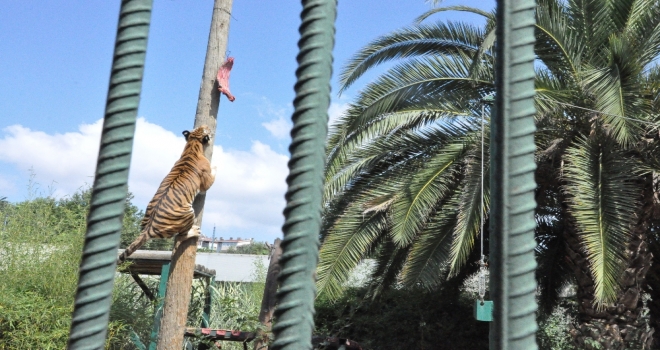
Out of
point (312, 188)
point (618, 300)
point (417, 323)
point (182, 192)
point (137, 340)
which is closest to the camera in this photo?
point (312, 188)

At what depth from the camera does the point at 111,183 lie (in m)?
1.24

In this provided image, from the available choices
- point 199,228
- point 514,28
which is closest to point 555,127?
point 199,228

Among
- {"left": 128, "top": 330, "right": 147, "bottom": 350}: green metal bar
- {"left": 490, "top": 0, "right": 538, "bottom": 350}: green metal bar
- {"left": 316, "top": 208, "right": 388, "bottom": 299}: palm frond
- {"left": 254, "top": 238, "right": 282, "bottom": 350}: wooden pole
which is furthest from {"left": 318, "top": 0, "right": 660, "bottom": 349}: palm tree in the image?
{"left": 490, "top": 0, "right": 538, "bottom": 350}: green metal bar

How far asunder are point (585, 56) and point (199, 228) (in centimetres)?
568

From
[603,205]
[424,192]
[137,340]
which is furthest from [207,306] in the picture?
[603,205]

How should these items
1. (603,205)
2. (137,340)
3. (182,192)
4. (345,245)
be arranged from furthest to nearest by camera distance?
1. (345,245)
2. (137,340)
3. (603,205)
4. (182,192)

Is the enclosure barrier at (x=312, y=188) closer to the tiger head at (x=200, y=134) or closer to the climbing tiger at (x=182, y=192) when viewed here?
the climbing tiger at (x=182, y=192)

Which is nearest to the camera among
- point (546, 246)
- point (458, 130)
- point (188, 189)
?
point (188, 189)

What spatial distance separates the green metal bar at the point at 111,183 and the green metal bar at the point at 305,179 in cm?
31

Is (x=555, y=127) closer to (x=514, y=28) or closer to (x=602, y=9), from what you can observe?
(x=602, y=9)

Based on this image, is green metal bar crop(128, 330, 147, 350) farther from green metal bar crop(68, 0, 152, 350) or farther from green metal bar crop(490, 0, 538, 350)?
green metal bar crop(490, 0, 538, 350)

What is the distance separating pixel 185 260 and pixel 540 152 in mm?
5092

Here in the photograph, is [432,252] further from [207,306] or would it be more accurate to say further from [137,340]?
[137,340]

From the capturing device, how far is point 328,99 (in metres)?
1.22
